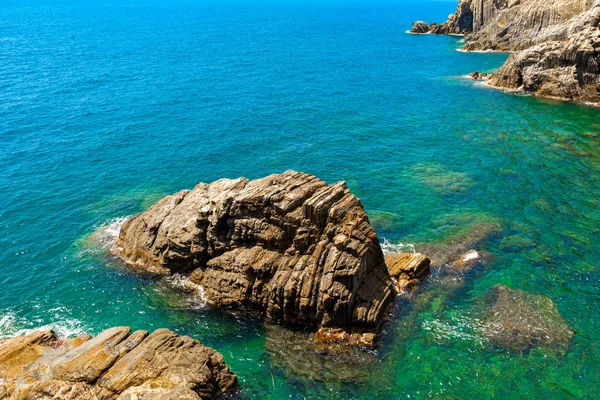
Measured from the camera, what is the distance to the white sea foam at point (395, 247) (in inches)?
1891

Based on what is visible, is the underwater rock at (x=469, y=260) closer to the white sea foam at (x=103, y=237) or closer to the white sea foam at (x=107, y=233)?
the white sea foam at (x=103, y=237)

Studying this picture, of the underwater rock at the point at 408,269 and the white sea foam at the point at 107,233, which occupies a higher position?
the white sea foam at the point at 107,233

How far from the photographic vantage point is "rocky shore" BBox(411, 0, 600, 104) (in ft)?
285

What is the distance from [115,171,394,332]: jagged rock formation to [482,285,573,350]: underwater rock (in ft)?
29.6

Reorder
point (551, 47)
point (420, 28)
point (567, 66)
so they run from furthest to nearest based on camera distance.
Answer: point (420, 28), point (551, 47), point (567, 66)

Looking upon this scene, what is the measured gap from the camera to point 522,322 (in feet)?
124

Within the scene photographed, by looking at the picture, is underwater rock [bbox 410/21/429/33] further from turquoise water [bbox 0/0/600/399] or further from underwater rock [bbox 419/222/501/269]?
underwater rock [bbox 419/222/501/269]

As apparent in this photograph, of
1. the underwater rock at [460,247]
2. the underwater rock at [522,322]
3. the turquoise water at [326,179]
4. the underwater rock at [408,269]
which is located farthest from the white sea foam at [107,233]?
the underwater rock at [522,322]

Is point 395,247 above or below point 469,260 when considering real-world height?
above

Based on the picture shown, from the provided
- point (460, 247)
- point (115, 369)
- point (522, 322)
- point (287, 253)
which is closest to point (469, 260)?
point (460, 247)

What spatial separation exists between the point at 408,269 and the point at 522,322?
1047 cm

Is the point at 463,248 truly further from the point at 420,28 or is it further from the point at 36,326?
the point at 420,28

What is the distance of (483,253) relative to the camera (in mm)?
46938

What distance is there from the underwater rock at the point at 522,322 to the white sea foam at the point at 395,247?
379 inches
